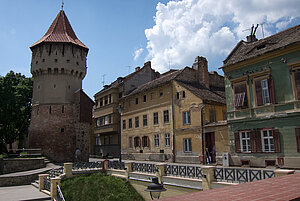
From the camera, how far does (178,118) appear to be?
28875mm

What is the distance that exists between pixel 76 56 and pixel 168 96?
15107 mm

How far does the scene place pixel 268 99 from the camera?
1870 cm

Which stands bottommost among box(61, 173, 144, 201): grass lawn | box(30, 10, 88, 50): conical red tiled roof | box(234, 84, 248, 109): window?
box(61, 173, 144, 201): grass lawn

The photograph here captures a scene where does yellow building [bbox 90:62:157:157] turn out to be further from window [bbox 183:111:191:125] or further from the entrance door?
the entrance door

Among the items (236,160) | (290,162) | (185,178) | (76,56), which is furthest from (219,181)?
(76,56)

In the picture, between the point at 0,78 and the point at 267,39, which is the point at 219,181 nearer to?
the point at 267,39

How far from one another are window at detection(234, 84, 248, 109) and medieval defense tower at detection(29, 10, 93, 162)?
22252 mm

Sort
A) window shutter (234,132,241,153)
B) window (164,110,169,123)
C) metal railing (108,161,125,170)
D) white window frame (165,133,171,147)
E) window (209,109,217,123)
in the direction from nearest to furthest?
window shutter (234,132,241,153)
metal railing (108,161,125,170)
window (209,109,217,123)
white window frame (165,133,171,147)
window (164,110,169,123)

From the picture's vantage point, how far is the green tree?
106 feet

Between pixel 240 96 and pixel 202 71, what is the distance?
13528 mm

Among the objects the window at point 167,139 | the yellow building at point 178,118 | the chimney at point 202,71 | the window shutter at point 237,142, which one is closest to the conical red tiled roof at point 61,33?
the yellow building at point 178,118

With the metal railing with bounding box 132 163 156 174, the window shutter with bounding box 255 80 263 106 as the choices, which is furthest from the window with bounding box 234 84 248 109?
the metal railing with bounding box 132 163 156 174

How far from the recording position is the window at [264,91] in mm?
18469

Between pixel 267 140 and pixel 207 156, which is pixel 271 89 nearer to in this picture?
pixel 267 140
